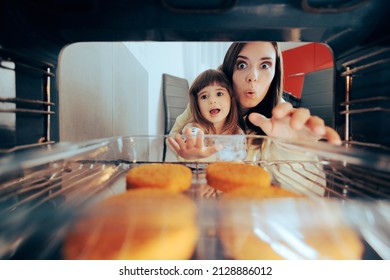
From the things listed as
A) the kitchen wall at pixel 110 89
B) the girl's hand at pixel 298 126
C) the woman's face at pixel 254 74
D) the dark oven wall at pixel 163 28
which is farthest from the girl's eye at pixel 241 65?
the dark oven wall at pixel 163 28

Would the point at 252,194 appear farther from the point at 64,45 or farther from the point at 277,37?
the point at 64,45

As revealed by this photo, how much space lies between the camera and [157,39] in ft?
1.41

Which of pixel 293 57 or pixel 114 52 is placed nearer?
pixel 114 52

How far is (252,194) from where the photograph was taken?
1.16 ft

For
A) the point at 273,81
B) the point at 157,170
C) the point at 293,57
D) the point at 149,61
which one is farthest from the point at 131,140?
the point at 293,57

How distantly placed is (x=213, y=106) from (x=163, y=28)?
0.72 metres

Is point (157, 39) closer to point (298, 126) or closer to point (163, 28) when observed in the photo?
point (163, 28)

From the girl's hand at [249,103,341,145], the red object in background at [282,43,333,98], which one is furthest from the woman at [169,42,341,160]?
the red object in background at [282,43,333,98]

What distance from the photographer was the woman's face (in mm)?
929

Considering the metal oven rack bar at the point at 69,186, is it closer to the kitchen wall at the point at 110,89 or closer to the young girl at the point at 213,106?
the kitchen wall at the point at 110,89

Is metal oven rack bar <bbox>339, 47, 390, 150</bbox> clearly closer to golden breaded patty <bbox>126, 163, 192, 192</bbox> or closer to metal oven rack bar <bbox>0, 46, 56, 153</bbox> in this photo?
golden breaded patty <bbox>126, 163, 192, 192</bbox>

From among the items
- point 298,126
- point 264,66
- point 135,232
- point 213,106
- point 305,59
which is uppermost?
point 305,59

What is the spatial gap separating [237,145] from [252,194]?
25 centimetres

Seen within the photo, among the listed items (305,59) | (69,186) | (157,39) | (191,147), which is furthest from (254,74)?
(305,59)
